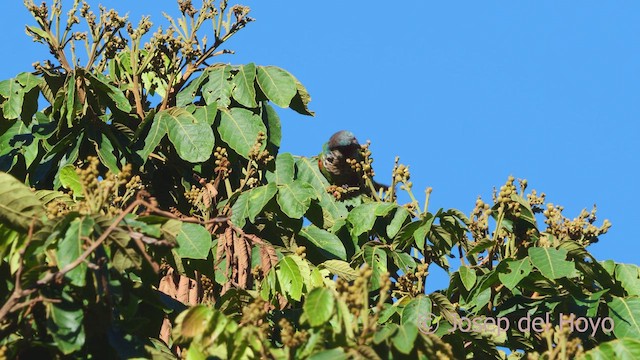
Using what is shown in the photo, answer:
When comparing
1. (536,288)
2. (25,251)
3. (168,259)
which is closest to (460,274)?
(536,288)

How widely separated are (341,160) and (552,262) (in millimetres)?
2271

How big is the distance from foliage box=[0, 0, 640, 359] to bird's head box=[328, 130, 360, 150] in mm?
401

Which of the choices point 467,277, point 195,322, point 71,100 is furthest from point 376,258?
point 195,322

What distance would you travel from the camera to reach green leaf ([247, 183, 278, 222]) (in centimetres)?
521

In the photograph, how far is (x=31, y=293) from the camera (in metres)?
3.19

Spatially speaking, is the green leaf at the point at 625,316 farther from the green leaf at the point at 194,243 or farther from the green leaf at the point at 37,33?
the green leaf at the point at 37,33

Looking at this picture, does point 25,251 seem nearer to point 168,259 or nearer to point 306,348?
point 306,348

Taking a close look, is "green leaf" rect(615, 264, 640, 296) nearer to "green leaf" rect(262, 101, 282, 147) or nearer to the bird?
the bird

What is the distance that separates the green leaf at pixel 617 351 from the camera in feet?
11.8

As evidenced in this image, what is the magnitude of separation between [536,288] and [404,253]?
70 centimetres

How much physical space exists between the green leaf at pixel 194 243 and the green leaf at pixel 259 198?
1.51ft

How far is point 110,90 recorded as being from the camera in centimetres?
560

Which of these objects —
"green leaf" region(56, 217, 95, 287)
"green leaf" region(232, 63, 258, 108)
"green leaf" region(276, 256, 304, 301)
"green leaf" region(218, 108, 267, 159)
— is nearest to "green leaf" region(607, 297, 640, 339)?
"green leaf" region(276, 256, 304, 301)

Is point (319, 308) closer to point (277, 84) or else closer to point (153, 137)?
point (153, 137)
